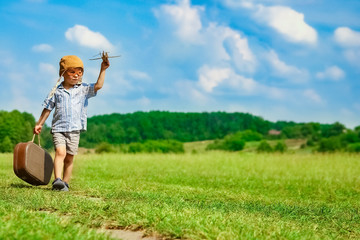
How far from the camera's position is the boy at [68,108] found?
23.7ft

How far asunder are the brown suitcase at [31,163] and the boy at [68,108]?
277 mm

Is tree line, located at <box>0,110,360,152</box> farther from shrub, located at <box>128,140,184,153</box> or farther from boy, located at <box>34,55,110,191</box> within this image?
boy, located at <box>34,55,110,191</box>

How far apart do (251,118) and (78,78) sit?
5178 centimetres

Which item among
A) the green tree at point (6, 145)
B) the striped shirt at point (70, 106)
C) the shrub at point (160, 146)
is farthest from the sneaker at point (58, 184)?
the shrub at point (160, 146)

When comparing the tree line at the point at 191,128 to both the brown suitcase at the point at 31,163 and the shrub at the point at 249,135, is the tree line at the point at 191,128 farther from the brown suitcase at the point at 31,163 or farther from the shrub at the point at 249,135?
the brown suitcase at the point at 31,163

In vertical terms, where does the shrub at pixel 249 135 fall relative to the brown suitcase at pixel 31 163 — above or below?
above

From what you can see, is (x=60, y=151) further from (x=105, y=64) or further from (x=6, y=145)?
(x=6, y=145)

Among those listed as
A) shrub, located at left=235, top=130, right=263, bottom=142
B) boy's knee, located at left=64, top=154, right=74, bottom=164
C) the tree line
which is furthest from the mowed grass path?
shrub, located at left=235, top=130, right=263, bottom=142

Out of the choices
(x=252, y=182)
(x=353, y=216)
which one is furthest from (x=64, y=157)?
(x=252, y=182)

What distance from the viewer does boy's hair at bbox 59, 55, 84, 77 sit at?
24.0ft

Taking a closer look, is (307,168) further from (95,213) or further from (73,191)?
(95,213)

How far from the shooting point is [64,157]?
23.9ft

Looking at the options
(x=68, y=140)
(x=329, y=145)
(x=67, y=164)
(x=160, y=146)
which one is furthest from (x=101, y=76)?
(x=329, y=145)

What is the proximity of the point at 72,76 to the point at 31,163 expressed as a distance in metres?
1.56
